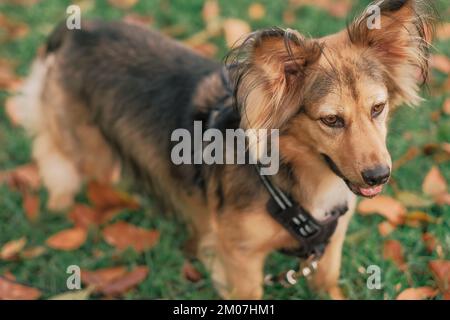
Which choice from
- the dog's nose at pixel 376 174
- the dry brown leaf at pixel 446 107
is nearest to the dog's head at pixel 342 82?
the dog's nose at pixel 376 174

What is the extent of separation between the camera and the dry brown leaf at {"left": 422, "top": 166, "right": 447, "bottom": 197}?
3978 mm

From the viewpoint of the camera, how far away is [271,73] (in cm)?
258

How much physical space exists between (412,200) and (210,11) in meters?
3.12

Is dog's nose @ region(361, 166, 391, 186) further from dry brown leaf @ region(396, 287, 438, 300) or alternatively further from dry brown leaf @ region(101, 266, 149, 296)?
dry brown leaf @ region(101, 266, 149, 296)

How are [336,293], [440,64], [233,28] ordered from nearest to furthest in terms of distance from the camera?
[336,293] → [440,64] → [233,28]

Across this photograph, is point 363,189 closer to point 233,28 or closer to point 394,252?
point 394,252

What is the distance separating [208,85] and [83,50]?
1.00 meters

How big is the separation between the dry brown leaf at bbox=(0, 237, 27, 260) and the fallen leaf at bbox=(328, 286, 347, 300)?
7.05ft

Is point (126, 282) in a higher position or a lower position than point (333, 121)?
lower

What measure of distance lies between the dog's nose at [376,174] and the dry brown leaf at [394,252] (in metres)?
1.29

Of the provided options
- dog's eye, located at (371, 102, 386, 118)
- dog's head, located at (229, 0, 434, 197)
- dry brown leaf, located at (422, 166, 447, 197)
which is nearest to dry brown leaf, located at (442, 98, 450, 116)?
dry brown leaf, located at (422, 166, 447, 197)

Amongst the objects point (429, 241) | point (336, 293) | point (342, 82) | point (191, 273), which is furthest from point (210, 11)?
point (342, 82)

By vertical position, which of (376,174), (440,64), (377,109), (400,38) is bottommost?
(376,174)

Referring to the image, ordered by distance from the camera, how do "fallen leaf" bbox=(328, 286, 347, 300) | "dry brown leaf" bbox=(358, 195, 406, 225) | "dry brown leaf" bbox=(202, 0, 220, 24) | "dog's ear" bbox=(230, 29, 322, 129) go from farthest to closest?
"dry brown leaf" bbox=(202, 0, 220, 24)
"dry brown leaf" bbox=(358, 195, 406, 225)
"fallen leaf" bbox=(328, 286, 347, 300)
"dog's ear" bbox=(230, 29, 322, 129)
